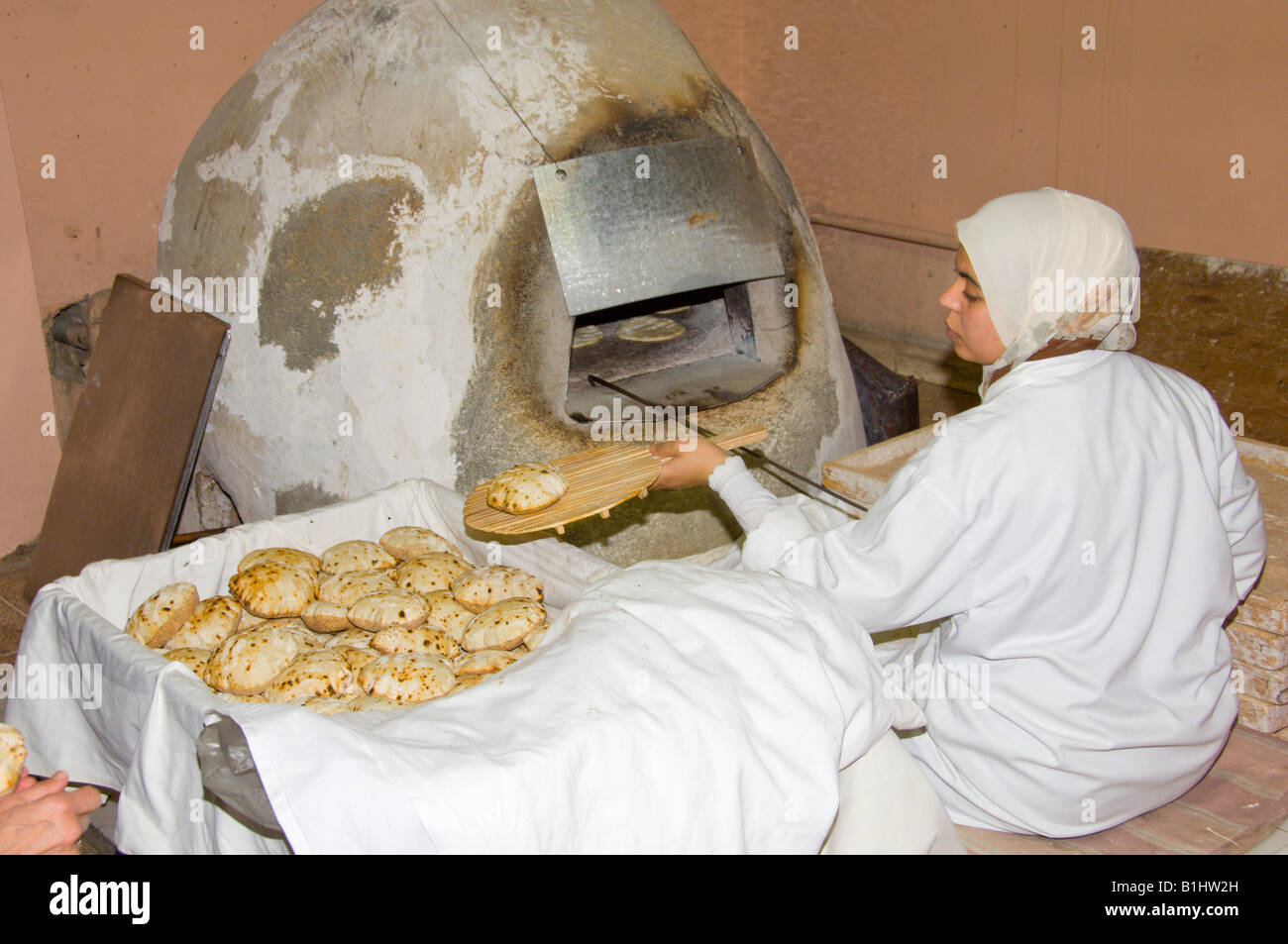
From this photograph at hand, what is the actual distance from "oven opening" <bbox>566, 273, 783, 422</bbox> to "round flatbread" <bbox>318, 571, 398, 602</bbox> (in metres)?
1.03

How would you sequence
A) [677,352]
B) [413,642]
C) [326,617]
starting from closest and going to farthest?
1. [413,642]
2. [326,617]
3. [677,352]

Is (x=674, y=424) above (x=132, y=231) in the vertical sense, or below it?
below

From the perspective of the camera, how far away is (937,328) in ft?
20.9

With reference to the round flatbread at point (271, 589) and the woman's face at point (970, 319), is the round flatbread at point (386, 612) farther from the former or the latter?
the woman's face at point (970, 319)

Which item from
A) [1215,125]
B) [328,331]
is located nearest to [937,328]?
[1215,125]

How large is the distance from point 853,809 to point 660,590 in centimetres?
51

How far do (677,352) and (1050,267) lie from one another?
2146mm

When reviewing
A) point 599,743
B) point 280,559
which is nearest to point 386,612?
point 280,559

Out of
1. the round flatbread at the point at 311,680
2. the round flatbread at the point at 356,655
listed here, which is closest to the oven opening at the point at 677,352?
the round flatbread at the point at 356,655

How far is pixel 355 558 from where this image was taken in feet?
9.25

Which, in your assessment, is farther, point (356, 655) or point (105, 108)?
point (105, 108)

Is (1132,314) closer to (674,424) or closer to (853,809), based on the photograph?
(853,809)

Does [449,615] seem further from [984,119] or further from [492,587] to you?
[984,119]

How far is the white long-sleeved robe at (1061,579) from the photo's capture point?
212 cm
